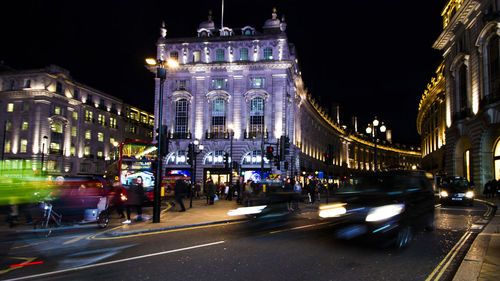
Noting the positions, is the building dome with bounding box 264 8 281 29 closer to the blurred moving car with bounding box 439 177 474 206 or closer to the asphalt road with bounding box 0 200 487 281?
the blurred moving car with bounding box 439 177 474 206

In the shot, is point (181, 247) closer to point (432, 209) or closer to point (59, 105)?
point (432, 209)

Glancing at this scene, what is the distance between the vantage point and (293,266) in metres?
7.10

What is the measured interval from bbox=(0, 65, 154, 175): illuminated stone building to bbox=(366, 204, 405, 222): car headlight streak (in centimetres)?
5445

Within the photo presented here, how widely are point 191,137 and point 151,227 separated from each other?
37015 millimetres

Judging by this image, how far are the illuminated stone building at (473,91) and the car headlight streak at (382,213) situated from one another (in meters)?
27.5

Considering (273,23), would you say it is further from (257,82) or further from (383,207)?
(383,207)

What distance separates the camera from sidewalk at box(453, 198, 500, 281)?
232 inches

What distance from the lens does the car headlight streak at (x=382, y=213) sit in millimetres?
8633

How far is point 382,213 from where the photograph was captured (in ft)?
28.3

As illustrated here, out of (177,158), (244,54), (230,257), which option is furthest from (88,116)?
(230,257)

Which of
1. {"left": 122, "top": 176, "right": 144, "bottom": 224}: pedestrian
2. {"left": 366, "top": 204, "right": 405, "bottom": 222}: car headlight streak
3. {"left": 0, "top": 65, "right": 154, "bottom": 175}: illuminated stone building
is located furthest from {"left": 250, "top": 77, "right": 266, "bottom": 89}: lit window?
{"left": 366, "top": 204, "right": 405, "bottom": 222}: car headlight streak

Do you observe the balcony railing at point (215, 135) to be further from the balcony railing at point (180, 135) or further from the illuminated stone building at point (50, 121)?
the illuminated stone building at point (50, 121)

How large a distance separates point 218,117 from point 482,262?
143 feet

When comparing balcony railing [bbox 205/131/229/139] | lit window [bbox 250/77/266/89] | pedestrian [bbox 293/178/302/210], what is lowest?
pedestrian [bbox 293/178/302/210]
